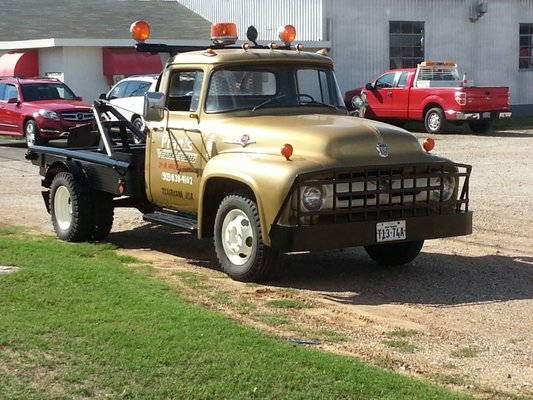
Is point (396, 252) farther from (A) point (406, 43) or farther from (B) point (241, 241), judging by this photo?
(A) point (406, 43)

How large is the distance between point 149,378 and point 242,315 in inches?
77.4

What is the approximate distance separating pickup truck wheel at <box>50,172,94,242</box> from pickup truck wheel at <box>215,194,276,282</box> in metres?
2.30

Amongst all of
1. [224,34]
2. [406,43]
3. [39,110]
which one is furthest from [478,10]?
[224,34]

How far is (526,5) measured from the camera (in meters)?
37.7

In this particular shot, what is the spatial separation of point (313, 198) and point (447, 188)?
4.80 feet

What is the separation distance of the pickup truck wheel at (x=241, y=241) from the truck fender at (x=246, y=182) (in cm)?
12

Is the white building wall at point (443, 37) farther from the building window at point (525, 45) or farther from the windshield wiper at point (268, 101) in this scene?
the windshield wiper at point (268, 101)

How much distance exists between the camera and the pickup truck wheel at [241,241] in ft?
28.3

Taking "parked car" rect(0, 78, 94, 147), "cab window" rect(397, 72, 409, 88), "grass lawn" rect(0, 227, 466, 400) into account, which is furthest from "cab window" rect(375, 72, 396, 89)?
"grass lawn" rect(0, 227, 466, 400)

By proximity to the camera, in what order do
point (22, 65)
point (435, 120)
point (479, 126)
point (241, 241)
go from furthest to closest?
point (22, 65) → point (479, 126) → point (435, 120) → point (241, 241)

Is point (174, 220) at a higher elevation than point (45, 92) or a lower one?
lower

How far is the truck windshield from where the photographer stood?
954 cm

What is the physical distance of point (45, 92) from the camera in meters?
24.6

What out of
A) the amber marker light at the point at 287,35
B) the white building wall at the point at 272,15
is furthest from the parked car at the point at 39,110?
the amber marker light at the point at 287,35
